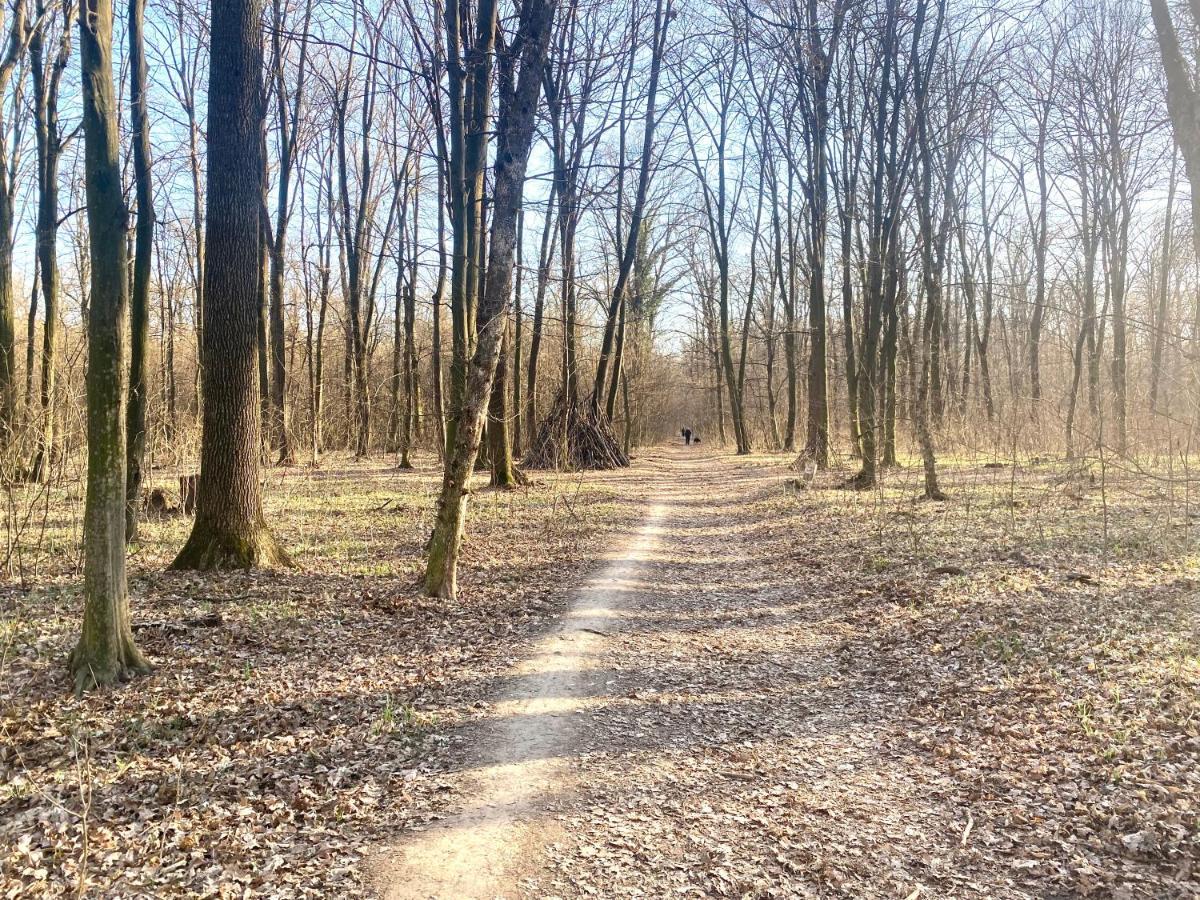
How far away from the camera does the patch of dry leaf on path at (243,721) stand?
315cm

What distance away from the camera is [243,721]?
14.8 feet

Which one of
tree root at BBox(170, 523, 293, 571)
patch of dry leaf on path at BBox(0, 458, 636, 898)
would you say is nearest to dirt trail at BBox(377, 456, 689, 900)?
patch of dry leaf on path at BBox(0, 458, 636, 898)

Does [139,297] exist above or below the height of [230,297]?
above

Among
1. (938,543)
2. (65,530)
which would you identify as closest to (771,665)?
(938,543)

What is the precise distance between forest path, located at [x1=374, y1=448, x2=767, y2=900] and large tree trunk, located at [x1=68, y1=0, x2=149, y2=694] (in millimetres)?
2791

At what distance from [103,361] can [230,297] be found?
3.48 meters

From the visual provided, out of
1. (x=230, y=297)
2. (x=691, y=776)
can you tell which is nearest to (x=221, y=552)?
(x=230, y=297)

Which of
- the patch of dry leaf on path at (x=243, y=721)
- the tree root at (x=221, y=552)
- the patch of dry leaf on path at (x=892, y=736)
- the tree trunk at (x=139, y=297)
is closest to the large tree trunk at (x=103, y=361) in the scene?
the patch of dry leaf on path at (x=243, y=721)

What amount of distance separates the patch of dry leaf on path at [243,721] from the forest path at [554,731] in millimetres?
268

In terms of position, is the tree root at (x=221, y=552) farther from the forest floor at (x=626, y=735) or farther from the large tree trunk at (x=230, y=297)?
the forest floor at (x=626, y=735)

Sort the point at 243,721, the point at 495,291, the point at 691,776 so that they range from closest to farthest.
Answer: the point at 691,776 → the point at 243,721 → the point at 495,291

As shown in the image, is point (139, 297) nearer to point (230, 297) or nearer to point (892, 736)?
point (230, 297)

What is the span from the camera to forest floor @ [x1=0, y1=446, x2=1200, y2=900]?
316cm

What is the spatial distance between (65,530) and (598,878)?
1000cm
